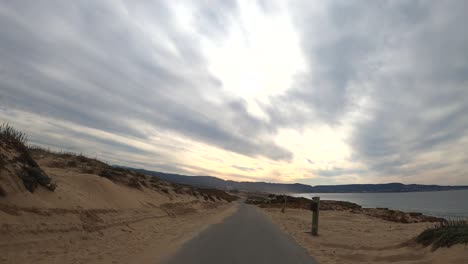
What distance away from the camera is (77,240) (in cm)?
1018

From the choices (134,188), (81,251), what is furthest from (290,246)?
(134,188)

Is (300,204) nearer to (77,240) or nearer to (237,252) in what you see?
(237,252)

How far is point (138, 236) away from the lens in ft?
42.3

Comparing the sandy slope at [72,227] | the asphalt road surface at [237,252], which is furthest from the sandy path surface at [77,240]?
the asphalt road surface at [237,252]

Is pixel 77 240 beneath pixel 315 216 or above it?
beneath

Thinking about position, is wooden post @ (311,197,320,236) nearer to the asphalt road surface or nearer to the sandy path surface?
the asphalt road surface

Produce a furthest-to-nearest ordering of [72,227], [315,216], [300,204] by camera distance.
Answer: [300,204]
[315,216]
[72,227]

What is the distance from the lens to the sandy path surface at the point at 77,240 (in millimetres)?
7910

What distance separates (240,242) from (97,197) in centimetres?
742

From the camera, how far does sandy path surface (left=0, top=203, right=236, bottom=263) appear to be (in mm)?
7910

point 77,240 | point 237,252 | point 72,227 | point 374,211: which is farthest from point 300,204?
point 77,240

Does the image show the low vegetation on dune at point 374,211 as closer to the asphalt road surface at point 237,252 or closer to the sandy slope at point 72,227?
the asphalt road surface at point 237,252

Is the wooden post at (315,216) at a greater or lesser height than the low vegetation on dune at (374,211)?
lesser

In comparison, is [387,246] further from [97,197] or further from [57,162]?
[57,162]
